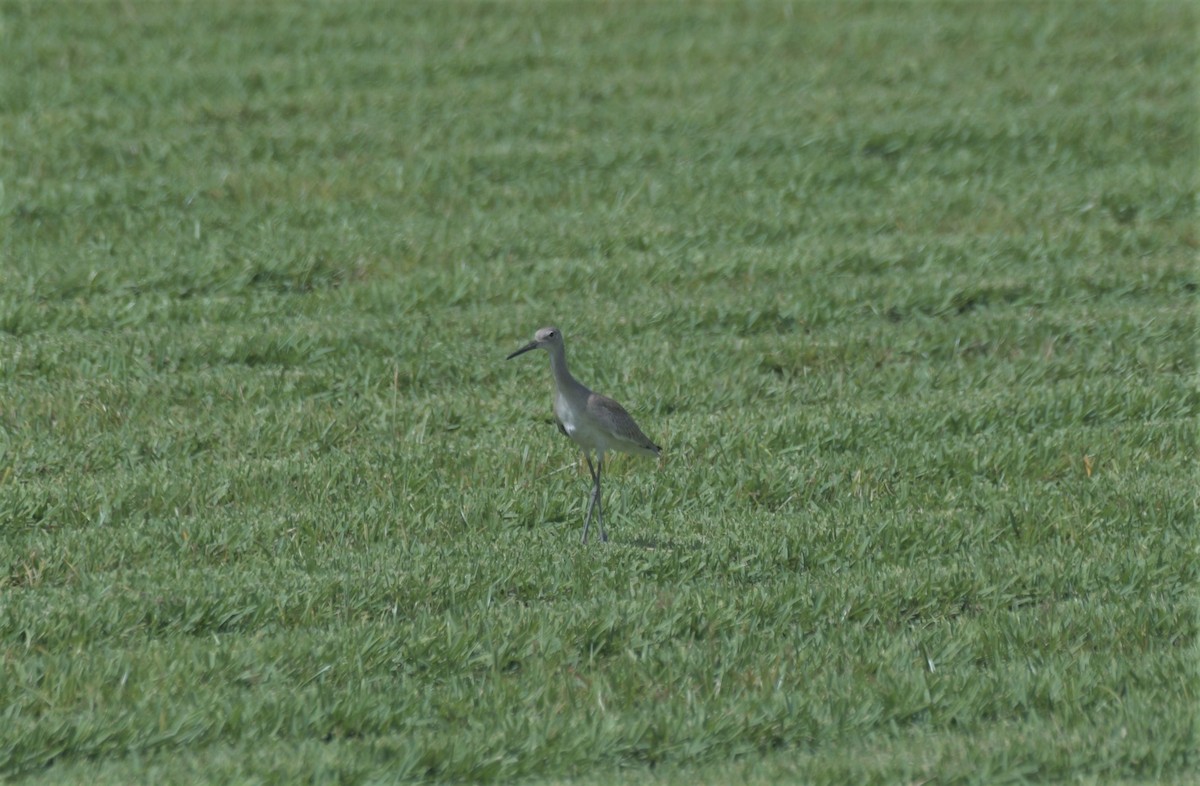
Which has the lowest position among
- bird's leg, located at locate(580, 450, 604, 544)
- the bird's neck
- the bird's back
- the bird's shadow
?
the bird's shadow

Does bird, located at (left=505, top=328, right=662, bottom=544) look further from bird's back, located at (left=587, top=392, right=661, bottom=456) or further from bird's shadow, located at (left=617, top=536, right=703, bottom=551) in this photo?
bird's shadow, located at (left=617, top=536, right=703, bottom=551)

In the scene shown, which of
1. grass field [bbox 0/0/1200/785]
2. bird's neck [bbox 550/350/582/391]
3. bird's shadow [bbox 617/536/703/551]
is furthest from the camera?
bird's neck [bbox 550/350/582/391]

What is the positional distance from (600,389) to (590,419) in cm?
201

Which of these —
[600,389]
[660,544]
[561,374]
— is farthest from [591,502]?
[600,389]

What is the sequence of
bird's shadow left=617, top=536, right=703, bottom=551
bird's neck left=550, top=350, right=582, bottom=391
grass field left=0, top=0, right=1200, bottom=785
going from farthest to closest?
bird's neck left=550, top=350, right=582, bottom=391
bird's shadow left=617, top=536, right=703, bottom=551
grass field left=0, top=0, right=1200, bottom=785

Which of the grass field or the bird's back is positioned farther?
the bird's back

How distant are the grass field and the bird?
1.27 ft

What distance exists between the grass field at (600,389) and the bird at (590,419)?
1.27 ft

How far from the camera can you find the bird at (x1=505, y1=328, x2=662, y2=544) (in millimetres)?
7562

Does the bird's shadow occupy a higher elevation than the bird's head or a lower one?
lower

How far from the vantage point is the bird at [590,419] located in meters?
7.56

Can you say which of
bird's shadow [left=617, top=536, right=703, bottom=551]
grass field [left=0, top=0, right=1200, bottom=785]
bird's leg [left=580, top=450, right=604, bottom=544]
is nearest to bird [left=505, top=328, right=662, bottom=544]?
bird's leg [left=580, top=450, right=604, bottom=544]

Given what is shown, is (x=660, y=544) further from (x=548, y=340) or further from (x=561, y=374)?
(x=548, y=340)

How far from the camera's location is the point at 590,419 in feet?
24.8
